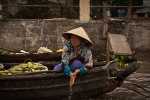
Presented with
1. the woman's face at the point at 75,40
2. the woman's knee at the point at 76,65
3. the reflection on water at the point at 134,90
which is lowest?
the reflection on water at the point at 134,90

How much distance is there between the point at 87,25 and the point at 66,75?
753 cm

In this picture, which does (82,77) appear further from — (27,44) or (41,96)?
(27,44)

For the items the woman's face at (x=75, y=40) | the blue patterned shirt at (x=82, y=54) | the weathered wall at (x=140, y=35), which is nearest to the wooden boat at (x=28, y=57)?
the blue patterned shirt at (x=82, y=54)

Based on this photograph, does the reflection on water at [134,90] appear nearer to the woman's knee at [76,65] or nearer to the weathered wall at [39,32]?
the woman's knee at [76,65]

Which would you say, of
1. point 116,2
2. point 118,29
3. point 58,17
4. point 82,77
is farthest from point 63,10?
point 116,2

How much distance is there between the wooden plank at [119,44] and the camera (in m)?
11.8

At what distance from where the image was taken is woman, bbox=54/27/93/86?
6.24 metres

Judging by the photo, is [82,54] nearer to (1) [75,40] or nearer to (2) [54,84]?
(1) [75,40]

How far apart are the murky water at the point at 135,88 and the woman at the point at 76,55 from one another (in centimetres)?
93

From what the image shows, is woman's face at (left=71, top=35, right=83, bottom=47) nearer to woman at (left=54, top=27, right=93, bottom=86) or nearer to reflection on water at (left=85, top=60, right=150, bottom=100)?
woman at (left=54, top=27, right=93, bottom=86)

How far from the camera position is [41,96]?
257 inches

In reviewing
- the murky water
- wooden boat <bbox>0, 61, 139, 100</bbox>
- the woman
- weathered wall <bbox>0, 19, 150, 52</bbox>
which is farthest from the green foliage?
the woman

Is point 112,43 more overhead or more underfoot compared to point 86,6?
more underfoot

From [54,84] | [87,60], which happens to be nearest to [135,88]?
[87,60]
